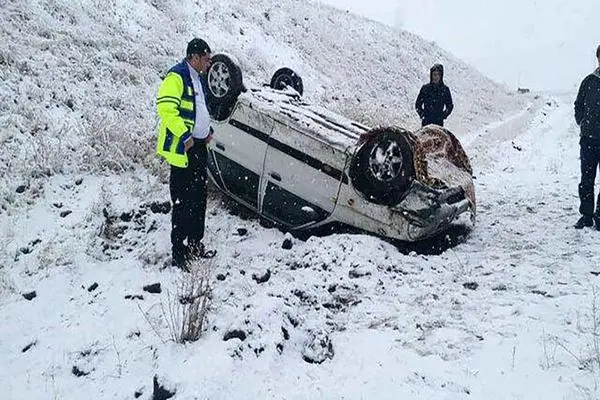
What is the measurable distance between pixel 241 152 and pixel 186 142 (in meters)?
1.21

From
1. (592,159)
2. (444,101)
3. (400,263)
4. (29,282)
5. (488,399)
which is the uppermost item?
(444,101)

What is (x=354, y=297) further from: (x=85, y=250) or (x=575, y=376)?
(x=85, y=250)

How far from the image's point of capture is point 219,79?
20.8 ft

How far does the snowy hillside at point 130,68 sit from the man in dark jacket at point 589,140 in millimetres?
5161

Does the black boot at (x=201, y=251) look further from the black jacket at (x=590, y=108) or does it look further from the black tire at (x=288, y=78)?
the black jacket at (x=590, y=108)

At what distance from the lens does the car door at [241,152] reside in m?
6.02

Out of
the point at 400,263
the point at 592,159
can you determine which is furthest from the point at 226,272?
the point at 592,159

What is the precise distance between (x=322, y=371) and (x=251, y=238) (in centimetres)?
240

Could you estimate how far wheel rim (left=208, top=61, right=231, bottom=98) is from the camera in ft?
20.7

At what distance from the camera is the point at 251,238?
602 centimetres

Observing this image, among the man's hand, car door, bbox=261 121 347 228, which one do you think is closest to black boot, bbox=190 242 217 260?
car door, bbox=261 121 347 228

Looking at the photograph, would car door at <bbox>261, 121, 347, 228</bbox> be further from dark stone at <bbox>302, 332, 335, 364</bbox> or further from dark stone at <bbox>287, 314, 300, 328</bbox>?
dark stone at <bbox>302, 332, 335, 364</bbox>

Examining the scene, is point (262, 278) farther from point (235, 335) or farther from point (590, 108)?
point (590, 108)

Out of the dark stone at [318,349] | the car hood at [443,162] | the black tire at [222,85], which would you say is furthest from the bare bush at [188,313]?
the car hood at [443,162]
